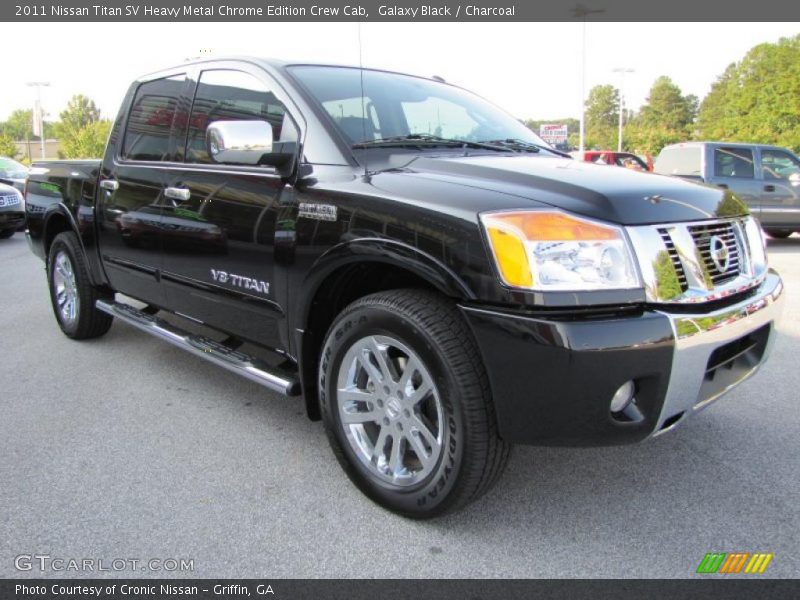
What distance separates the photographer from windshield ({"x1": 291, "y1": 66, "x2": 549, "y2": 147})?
2871 mm

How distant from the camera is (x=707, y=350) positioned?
2090 mm

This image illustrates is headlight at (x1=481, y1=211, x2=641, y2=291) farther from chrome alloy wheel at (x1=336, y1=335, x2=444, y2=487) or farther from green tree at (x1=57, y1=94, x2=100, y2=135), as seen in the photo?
green tree at (x1=57, y1=94, x2=100, y2=135)

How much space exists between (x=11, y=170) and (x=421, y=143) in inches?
607

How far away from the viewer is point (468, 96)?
147 inches

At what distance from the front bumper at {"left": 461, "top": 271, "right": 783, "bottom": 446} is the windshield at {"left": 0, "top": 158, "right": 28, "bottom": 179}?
1567cm

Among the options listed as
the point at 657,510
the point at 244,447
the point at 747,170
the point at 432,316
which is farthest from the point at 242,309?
the point at 747,170

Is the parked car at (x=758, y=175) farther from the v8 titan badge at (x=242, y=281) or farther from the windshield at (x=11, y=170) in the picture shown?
the windshield at (x=11, y=170)

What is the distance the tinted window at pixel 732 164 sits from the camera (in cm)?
1073

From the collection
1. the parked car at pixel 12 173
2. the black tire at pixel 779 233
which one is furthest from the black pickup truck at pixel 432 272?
the parked car at pixel 12 173

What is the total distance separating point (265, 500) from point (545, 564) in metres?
1.11

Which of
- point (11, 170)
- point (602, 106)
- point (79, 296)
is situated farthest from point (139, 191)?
point (602, 106)

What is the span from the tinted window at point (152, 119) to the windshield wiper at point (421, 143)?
141 centimetres

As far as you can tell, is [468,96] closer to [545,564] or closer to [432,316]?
[432,316]

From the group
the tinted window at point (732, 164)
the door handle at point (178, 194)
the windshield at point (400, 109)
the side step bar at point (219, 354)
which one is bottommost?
the side step bar at point (219, 354)
